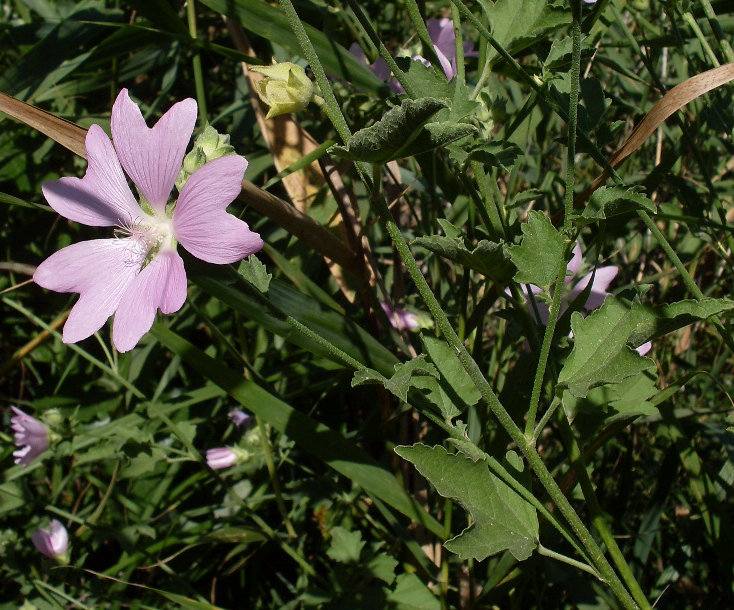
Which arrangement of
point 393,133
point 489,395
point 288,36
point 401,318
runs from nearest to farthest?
point 393,133, point 489,395, point 288,36, point 401,318

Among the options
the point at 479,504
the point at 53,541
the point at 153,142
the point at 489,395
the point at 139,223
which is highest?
the point at 153,142

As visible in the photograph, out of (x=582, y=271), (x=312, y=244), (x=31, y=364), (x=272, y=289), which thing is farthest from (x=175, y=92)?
(x=582, y=271)

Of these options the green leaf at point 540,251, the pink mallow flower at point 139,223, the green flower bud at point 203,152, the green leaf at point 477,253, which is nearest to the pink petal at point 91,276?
the pink mallow flower at point 139,223

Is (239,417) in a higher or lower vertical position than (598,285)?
lower

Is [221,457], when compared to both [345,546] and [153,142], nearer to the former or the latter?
[345,546]

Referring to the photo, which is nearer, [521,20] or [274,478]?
[521,20]

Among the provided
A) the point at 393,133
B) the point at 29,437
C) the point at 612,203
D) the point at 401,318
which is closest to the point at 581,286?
the point at 401,318

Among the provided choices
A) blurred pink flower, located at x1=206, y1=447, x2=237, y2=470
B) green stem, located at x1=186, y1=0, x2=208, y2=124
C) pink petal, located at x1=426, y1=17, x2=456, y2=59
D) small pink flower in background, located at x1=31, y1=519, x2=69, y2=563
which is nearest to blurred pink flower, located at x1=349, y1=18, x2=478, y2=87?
pink petal, located at x1=426, y1=17, x2=456, y2=59
